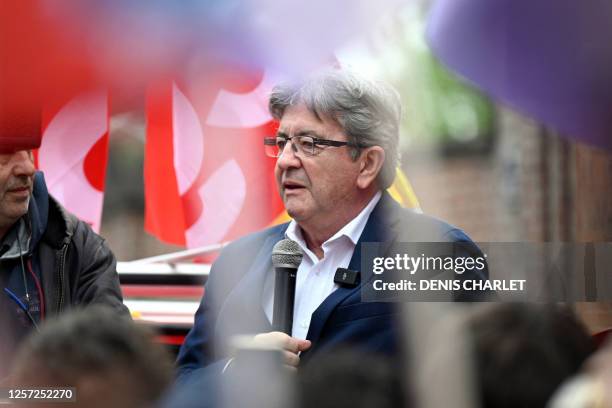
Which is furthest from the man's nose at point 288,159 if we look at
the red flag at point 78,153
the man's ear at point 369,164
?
the red flag at point 78,153

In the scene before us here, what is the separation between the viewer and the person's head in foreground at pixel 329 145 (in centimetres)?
258

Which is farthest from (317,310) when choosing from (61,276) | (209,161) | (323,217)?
(61,276)

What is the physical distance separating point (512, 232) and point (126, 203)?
8.54ft

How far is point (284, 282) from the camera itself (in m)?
2.39

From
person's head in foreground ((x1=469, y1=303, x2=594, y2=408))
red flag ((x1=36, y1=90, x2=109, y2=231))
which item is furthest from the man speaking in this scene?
person's head in foreground ((x1=469, y1=303, x2=594, y2=408))

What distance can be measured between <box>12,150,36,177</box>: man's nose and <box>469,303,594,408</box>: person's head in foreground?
125cm

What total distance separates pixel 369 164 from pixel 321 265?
0.26m

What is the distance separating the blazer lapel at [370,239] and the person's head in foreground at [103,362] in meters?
0.73

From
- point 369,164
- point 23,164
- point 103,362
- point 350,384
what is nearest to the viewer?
point 350,384

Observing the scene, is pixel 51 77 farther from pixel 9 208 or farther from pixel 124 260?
pixel 124 260

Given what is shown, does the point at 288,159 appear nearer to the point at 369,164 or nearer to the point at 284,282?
the point at 369,164

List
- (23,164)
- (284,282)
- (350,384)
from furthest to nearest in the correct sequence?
(23,164) < (284,282) < (350,384)

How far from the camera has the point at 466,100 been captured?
7.12 ft

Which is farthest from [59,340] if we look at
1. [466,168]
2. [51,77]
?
[466,168]
